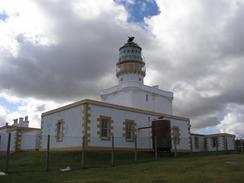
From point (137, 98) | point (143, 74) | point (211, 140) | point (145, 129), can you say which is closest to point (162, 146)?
point (145, 129)

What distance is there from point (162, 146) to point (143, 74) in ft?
43.8

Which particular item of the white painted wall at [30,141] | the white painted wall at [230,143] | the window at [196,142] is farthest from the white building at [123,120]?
the white painted wall at [230,143]

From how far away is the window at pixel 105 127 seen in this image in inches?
832

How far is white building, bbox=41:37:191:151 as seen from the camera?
2078cm

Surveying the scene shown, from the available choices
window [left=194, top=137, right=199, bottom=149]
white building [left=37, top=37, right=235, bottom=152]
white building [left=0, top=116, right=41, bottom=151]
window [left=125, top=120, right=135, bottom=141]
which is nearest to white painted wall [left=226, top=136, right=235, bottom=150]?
window [left=194, top=137, right=199, bottom=149]

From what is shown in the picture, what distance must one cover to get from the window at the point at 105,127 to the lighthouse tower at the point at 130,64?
12465 mm

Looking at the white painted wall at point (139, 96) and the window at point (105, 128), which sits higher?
the white painted wall at point (139, 96)

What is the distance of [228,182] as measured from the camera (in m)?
8.19

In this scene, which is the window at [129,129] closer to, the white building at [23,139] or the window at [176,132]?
the window at [176,132]

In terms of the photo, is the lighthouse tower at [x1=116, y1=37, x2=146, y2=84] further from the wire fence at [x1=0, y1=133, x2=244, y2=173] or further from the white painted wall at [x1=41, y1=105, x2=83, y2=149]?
the white painted wall at [x1=41, y1=105, x2=83, y2=149]

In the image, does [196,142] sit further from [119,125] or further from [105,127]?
[105,127]

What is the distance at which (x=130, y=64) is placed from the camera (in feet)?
111

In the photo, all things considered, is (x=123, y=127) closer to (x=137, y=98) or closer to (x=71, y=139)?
(x=71, y=139)

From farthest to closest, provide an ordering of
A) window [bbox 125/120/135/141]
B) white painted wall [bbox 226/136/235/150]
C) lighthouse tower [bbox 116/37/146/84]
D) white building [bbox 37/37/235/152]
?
white painted wall [bbox 226/136/235/150]
lighthouse tower [bbox 116/37/146/84]
window [bbox 125/120/135/141]
white building [bbox 37/37/235/152]
